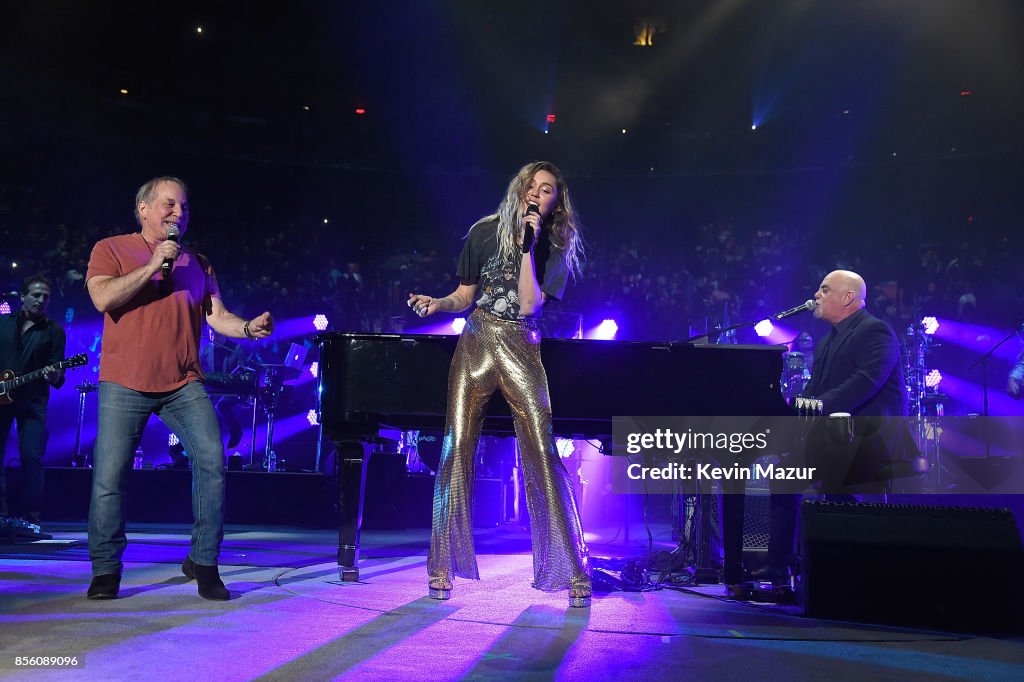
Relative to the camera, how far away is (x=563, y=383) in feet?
14.0

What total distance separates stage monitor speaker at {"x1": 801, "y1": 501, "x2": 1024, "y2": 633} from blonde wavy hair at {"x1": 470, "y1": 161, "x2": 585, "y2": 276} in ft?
5.27

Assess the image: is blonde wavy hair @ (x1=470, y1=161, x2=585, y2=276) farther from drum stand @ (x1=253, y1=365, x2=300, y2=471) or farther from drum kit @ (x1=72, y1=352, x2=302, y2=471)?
drum stand @ (x1=253, y1=365, x2=300, y2=471)

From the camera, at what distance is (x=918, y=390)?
1000 centimetres

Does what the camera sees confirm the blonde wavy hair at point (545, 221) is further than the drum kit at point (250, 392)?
No

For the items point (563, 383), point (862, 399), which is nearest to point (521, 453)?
point (563, 383)

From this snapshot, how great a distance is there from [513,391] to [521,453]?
28 cm

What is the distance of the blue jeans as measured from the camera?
3.48 m

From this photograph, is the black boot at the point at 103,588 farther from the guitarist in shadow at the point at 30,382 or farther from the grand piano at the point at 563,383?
the guitarist in shadow at the point at 30,382

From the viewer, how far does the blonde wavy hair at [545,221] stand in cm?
370

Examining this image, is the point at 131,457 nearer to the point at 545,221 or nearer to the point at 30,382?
the point at 545,221

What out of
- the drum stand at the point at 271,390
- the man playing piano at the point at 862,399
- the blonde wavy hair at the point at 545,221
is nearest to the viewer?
the blonde wavy hair at the point at 545,221

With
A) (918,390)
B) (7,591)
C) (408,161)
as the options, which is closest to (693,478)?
(7,591)

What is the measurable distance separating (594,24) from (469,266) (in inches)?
543

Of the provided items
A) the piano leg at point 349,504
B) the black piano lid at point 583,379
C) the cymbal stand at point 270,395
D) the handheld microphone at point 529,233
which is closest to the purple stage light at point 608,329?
the cymbal stand at point 270,395
